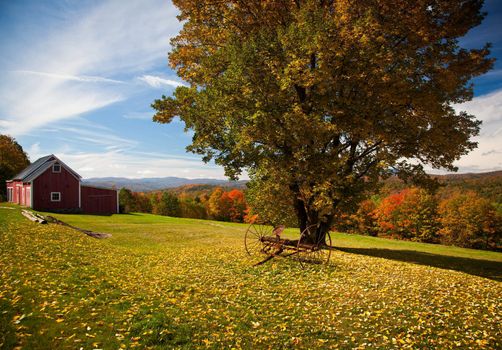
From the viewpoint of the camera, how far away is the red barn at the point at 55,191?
4588 centimetres

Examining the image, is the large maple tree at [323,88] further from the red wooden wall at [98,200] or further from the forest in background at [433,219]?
the red wooden wall at [98,200]

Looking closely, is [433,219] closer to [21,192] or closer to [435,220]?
[435,220]

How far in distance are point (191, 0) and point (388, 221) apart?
6256 centimetres

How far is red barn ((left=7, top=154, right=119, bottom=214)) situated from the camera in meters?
45.9

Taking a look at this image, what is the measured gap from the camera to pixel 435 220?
61000 millimetres

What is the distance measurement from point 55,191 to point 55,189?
32 cm

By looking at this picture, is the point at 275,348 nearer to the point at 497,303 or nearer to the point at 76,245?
the point at 497,303

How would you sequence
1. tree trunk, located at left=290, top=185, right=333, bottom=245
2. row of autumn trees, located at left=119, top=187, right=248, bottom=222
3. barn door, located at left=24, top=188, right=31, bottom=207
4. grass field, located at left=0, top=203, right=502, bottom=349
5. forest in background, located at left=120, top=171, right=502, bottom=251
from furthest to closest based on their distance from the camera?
row of autumn trees, located at left=119, top=187, right=248, bottom=222 < forest in background, located at left=120, top=171, right=502, bottom=251 < barn door, located at left=24, top=188, right=31, bottom=207 < tree trunk, located at left=290, top=185, right=333, bottom=245 < grass field, located at left=0, top=203, right=502, bottom=349

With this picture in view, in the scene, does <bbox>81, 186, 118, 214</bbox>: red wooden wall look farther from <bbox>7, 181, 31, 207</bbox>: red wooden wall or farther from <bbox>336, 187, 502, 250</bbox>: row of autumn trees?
<bbox>336, 187, 502, 250</bbox>: row of autumn trees

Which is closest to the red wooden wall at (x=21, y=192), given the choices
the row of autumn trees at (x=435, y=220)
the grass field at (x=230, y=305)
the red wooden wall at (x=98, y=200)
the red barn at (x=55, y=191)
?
the red barn at (x=55, y=191)

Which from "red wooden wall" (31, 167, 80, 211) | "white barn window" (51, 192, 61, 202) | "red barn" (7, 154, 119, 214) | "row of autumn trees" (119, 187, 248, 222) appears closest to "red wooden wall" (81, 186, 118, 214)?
"red barn" (7, 154, 119, 214)

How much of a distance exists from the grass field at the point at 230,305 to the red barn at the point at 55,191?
35.8m

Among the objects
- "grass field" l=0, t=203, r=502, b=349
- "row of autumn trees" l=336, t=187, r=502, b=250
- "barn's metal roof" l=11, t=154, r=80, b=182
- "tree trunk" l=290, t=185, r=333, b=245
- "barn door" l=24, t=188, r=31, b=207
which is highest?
"barn's metal roof" l=11, t=154, r=80, b=182

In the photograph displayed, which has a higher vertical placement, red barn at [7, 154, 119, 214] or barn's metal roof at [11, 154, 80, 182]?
barn's metal roof at [11, 154, 80, 182]
